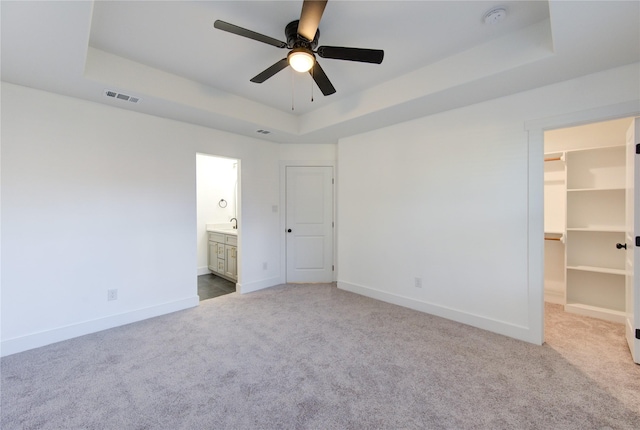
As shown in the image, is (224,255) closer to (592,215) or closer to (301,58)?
(301,58)

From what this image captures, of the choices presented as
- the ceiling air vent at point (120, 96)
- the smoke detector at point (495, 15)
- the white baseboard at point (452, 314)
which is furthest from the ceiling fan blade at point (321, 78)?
the white baseboard at point (452, 314)

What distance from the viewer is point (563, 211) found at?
368 cm

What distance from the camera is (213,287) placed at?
181 inches

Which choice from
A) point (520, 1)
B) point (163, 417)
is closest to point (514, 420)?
point (163, 417)

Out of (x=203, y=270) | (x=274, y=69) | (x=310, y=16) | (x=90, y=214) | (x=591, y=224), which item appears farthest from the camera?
(x=203, y=270)

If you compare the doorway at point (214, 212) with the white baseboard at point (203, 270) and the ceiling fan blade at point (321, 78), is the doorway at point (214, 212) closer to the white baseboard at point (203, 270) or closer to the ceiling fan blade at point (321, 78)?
the white baseboard at point (203, 270)

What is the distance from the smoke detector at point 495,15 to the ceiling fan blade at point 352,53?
863 millimetres

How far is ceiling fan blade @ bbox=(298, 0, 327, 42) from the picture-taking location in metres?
1.53

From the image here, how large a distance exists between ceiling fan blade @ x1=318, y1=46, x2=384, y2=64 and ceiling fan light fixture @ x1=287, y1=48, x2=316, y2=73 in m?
0.09

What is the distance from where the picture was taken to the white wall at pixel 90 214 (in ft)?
8.25

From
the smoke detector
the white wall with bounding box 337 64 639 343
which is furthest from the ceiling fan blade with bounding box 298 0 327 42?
the white wall with bounding box 337 64 639 343

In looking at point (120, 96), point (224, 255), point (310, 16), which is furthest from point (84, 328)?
point (310, 16)

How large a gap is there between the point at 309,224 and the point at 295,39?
10.2ft

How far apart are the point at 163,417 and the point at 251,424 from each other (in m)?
0.57
